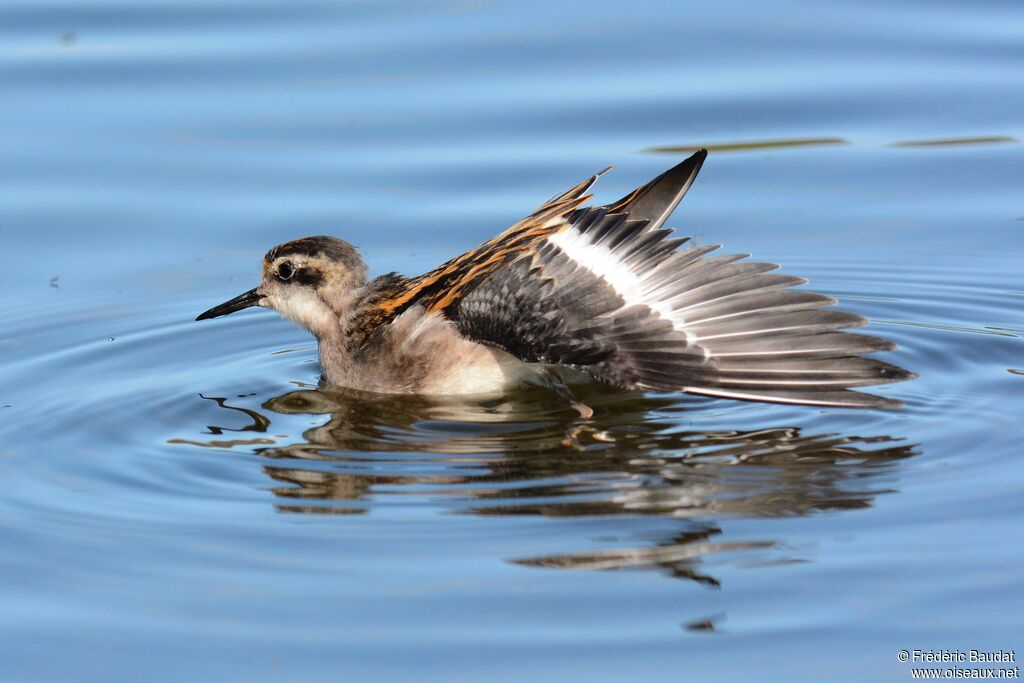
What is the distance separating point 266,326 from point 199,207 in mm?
2087

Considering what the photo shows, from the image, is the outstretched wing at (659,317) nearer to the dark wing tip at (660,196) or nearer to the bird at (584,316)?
the bird at (584,316)

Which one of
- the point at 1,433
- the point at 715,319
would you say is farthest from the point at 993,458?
the point at 1,433

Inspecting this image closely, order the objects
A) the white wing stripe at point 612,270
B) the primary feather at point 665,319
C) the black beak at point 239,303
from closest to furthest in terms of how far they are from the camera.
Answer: the primary feather at point 665,319 < the white wing stripe at point 612,270 < the black beak at point 239,303

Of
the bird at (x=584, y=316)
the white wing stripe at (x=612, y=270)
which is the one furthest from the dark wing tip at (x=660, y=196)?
the white wing stripe at (x=612, y=270)

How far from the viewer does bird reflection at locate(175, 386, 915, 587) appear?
28.7 feet

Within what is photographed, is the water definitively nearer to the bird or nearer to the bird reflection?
the bird reflection

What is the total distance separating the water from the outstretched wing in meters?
0.46

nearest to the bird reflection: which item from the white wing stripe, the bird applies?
the bird

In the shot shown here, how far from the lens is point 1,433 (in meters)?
10.5

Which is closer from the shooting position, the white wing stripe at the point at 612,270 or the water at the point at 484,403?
the water at the point at 484,403

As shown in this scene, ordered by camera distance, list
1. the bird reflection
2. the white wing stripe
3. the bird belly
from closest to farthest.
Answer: the bird reflection → the white wing stripe → the bird belly

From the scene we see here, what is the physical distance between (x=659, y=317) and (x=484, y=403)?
1674mm

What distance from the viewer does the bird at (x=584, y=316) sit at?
957 cm

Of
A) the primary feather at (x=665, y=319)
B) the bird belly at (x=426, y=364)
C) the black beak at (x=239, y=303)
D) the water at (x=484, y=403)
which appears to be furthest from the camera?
the black beak at (x=239, y=303)
